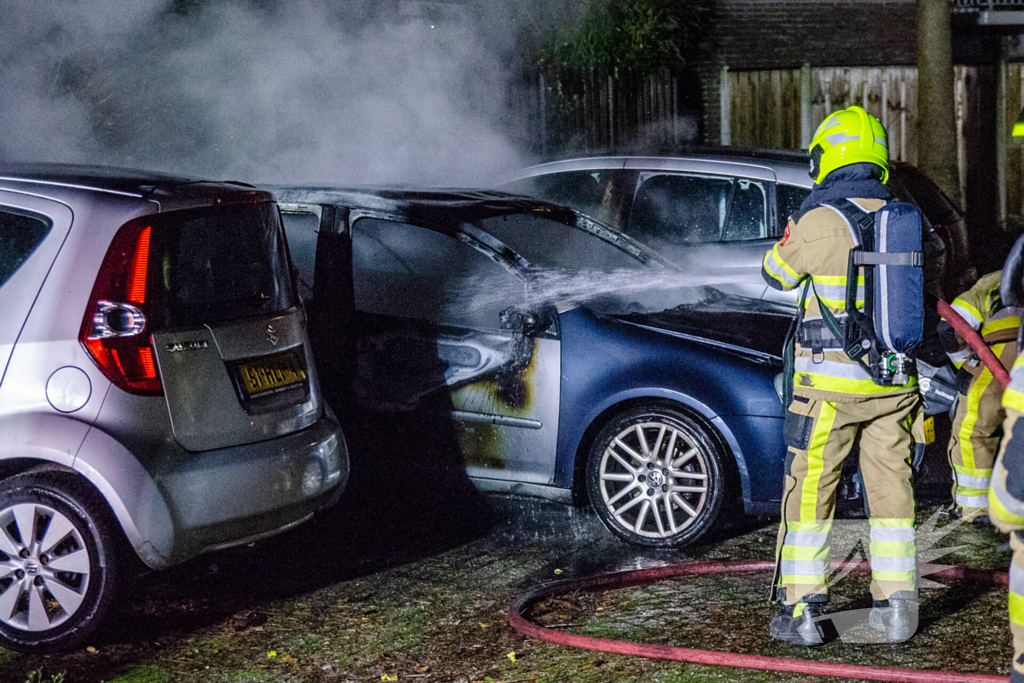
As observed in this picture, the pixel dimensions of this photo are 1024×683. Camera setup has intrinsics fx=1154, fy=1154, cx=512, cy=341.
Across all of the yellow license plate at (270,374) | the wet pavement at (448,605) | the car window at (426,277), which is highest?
the car window at (426,277)

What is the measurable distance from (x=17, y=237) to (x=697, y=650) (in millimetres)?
2835

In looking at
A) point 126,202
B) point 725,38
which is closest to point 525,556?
point 126,202

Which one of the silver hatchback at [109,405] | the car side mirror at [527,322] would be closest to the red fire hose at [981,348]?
the car side mirror at [527,322]

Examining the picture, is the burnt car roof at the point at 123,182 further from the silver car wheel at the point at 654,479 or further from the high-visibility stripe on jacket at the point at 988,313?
the high-visibility stripe on jacket at the point at 988,313

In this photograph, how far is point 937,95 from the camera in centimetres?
1073

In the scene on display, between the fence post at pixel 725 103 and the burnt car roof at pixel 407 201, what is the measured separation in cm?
773

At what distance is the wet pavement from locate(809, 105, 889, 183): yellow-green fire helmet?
166 cm

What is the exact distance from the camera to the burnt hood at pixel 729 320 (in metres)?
5.45

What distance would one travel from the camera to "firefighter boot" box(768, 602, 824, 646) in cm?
397

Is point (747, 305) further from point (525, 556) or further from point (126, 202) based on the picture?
point (126, 202)

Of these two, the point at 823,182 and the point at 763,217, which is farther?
the point at 763,217

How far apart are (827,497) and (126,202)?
2.73 m

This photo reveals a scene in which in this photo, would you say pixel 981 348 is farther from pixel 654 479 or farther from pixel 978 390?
pixel 654 479

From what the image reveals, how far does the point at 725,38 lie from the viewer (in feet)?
43.8
